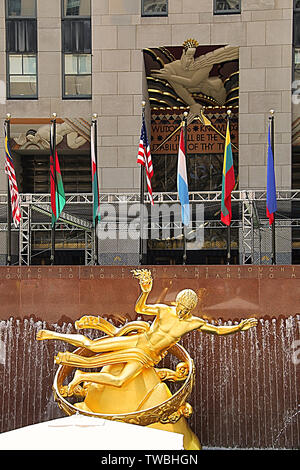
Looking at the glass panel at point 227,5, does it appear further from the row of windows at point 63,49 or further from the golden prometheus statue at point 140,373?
the golden prometheus statue at point 140,373

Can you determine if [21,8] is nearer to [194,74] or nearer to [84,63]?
[84,63]

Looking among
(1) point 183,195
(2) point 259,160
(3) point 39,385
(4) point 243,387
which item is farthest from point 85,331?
(2) point 259,160

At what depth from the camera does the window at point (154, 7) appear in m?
26.2

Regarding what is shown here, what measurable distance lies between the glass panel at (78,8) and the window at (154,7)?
2225 millimetres

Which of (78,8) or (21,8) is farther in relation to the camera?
(21,8)

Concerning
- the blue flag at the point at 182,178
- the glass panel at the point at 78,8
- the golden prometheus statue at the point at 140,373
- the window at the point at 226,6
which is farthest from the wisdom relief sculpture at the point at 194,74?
the golden prometheus statue at the point at 140,373

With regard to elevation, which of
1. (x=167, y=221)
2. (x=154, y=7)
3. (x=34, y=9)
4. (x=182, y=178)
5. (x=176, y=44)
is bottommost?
(x=167, y=221)

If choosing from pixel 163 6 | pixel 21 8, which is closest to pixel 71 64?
pixel 21 8

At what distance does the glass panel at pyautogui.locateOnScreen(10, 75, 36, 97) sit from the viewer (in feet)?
88.4

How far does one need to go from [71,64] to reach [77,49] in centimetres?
61

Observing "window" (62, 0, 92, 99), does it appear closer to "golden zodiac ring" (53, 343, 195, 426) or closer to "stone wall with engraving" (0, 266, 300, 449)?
"stone wall with engraving" (0, 266, 300, 449)

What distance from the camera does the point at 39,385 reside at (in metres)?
15.0

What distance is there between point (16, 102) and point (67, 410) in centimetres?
1665

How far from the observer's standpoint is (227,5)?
26203 mm
